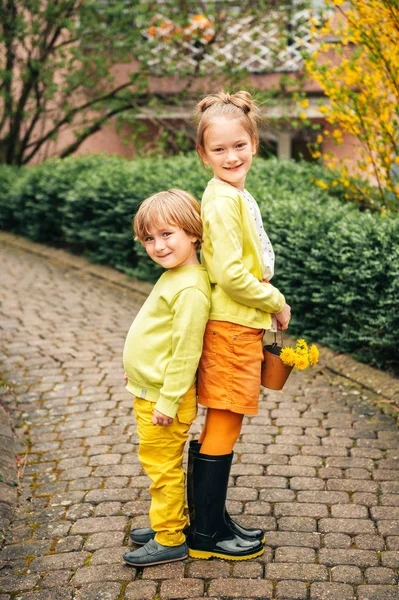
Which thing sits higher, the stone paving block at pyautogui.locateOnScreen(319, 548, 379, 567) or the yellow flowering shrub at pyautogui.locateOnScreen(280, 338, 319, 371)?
the yellow flowering shrub at pyautogui.locateOnScreen(280, 338, 319, 371)

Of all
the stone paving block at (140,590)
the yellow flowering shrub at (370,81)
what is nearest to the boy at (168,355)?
the stone paving block at (140,590)

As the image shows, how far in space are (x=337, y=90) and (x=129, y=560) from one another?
15.1 ft

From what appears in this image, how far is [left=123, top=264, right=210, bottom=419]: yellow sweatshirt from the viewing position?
10.1 feet

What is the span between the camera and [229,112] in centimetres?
306

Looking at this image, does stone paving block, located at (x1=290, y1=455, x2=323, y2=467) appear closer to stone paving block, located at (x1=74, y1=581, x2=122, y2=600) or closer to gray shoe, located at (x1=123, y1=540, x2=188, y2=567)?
gray shoe, located at (x1=123, y1=540, x2=188, y2=567)

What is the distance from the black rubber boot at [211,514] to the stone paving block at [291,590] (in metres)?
0.24

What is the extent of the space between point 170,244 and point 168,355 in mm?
438

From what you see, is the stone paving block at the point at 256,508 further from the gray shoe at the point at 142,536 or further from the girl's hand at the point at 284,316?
the girl's hand at the point at 284,316

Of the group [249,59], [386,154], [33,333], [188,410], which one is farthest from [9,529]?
[249,59]

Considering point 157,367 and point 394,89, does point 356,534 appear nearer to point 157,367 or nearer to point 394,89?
point 157,367

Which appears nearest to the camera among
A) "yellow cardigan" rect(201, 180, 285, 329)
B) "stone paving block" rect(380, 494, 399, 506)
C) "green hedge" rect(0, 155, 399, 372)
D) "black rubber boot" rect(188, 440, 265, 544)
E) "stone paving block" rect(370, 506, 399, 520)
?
"yellow cardigan" rect(201, 180, 285, 329)

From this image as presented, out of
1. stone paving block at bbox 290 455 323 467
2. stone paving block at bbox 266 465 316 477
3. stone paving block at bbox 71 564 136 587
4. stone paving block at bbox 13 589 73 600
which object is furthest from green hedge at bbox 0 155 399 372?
stone paving block at bbox 13 589 73 600

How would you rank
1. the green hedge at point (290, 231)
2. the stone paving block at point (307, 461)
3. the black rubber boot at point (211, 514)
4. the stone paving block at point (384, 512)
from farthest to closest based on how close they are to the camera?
1. the green hedge at point (290, 231)
2. the stone paving block at point (307, 461)
3. the stone paving block at point (384, 512)
4. the black rubber boot at point (211, 514)

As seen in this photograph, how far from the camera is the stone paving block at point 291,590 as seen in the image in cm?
306
